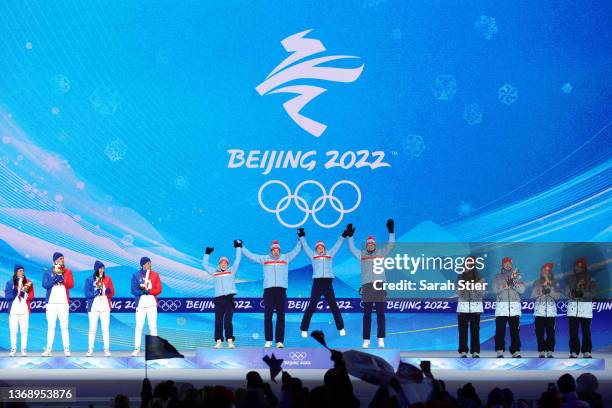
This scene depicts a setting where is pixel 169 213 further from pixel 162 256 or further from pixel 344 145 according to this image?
pixel 344 145

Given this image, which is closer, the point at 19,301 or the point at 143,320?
the point at 19,301

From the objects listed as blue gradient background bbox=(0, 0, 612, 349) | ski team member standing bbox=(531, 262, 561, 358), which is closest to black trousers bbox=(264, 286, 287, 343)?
blue gradient background bbox=(0, 0, 612, 349)

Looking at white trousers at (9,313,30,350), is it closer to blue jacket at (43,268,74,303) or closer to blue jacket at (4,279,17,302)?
blue jacket at (4,279,17,302)

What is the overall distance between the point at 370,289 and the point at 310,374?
1.87 m

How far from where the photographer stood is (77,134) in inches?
770

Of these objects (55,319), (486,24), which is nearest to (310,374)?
(55,319)

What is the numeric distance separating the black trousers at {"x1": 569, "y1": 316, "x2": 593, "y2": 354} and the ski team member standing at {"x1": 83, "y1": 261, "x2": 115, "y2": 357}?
7529mm

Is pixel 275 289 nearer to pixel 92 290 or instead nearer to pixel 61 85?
pixel 92 290

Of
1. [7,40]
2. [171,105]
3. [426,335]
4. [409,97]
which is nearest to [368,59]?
[409,97]

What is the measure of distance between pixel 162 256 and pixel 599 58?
857 cm

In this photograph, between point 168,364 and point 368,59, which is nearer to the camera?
point 168,364

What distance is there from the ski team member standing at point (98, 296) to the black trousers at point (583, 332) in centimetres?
753

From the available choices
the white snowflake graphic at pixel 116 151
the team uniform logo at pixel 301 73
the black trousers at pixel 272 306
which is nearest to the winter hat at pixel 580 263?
the black trousers at pixel 272 306

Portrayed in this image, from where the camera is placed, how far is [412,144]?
64.6ft
